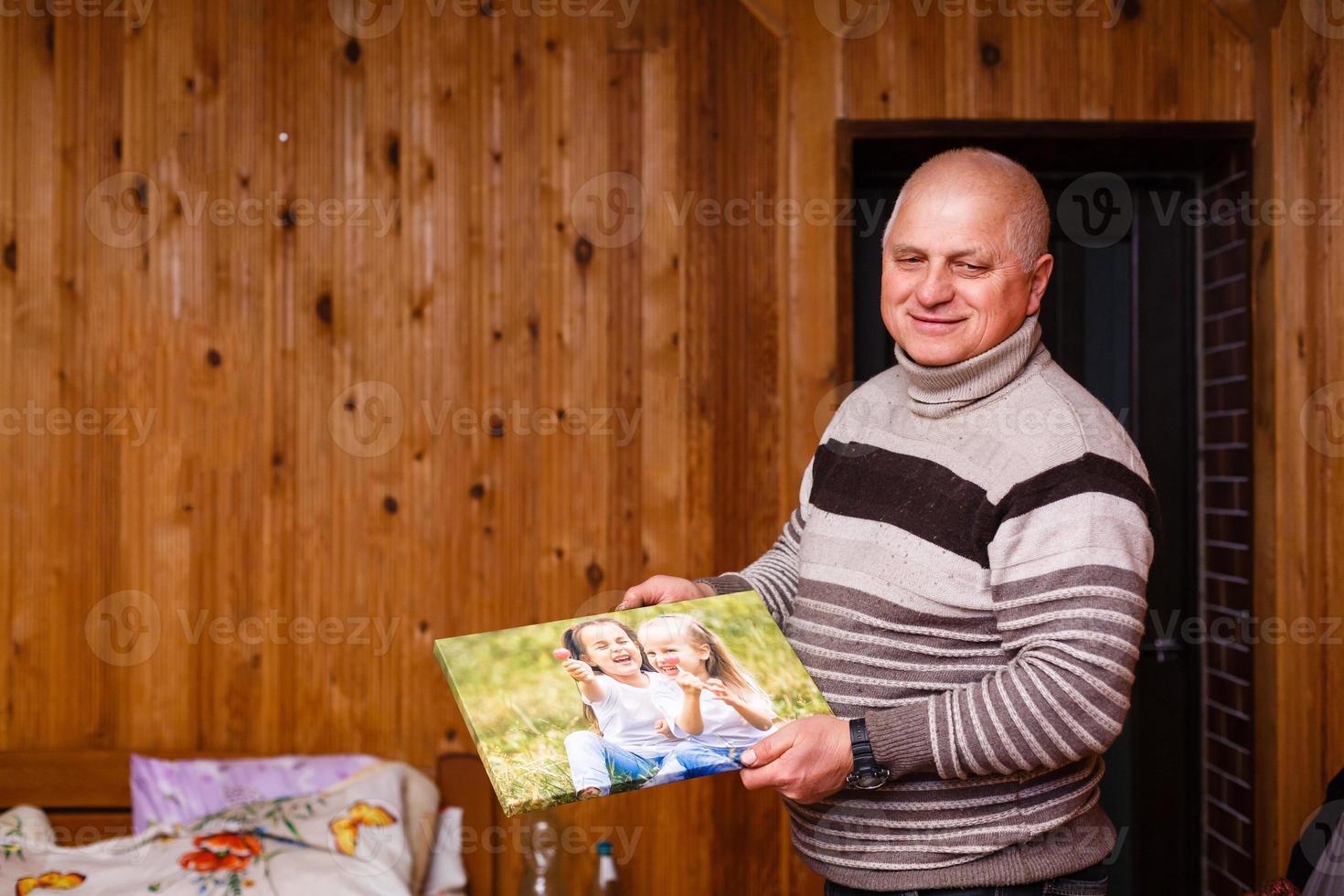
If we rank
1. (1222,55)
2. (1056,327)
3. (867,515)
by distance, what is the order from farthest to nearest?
(1056,327), (1222,55), (867,515)

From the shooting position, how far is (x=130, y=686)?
252 cm

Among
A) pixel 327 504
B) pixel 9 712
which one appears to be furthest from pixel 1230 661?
pixel 9 712

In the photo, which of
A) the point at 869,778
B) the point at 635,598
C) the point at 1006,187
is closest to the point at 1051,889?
the point at 869,778

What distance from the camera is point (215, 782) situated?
2414 millimetres

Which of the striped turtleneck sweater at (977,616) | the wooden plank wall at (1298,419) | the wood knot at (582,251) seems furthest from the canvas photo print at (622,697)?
the wooden plank wall at (1298,419)

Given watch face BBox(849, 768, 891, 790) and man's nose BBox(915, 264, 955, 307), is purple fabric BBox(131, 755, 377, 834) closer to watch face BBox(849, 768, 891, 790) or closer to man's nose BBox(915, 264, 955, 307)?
watch face BBox(849, 768, 891, 790)

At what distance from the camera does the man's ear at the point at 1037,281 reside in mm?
1243

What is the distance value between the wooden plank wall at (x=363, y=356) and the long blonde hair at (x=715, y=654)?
1247mm

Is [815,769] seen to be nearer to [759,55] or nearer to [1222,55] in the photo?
[759,55]

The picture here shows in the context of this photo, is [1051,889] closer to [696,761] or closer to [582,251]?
[696,761]

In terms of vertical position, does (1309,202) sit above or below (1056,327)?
above

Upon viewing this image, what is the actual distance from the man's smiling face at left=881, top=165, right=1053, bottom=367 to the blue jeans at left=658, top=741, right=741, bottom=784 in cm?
51

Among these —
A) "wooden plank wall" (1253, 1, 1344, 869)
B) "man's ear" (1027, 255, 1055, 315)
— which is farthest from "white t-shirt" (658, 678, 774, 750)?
"wooden plank wall" (1253, 1, 1344, 869)

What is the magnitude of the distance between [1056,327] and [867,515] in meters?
1.60
